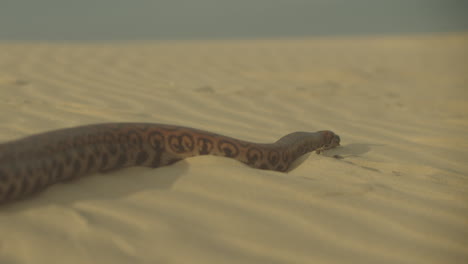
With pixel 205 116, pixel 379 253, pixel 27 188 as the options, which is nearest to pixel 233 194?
pixel 379 253

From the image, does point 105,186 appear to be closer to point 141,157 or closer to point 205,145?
point 141,157

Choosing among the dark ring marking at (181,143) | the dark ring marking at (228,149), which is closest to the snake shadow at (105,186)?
the dark ring marking at (181,143)

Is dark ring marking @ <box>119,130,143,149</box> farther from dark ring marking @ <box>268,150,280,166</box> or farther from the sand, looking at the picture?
dark ring marking @ <box>268,150,280,166</box>

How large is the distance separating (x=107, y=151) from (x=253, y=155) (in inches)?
41.3

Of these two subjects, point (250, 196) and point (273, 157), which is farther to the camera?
point (273, 157)

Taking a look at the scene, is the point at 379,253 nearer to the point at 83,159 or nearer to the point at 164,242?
the point at 164,242

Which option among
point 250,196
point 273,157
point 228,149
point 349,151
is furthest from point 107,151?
point 349,151

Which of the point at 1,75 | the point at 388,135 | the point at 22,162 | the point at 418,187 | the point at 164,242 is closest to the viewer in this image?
the point at 164,242

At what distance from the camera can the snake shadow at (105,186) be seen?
2655mm

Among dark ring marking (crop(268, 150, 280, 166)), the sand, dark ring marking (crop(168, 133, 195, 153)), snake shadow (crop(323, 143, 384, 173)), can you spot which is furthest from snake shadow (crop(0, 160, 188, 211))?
snake shadow (crop(323, 143, 384, 173))

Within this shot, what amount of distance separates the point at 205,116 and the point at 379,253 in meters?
3.28

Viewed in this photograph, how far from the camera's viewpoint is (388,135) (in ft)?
16.7

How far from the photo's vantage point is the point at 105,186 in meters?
2.91

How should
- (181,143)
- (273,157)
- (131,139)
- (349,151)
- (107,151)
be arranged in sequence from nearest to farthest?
1. (107,151)
2. (131,139)
3. (181,143)
4. (273,157)
5. (349,151)
